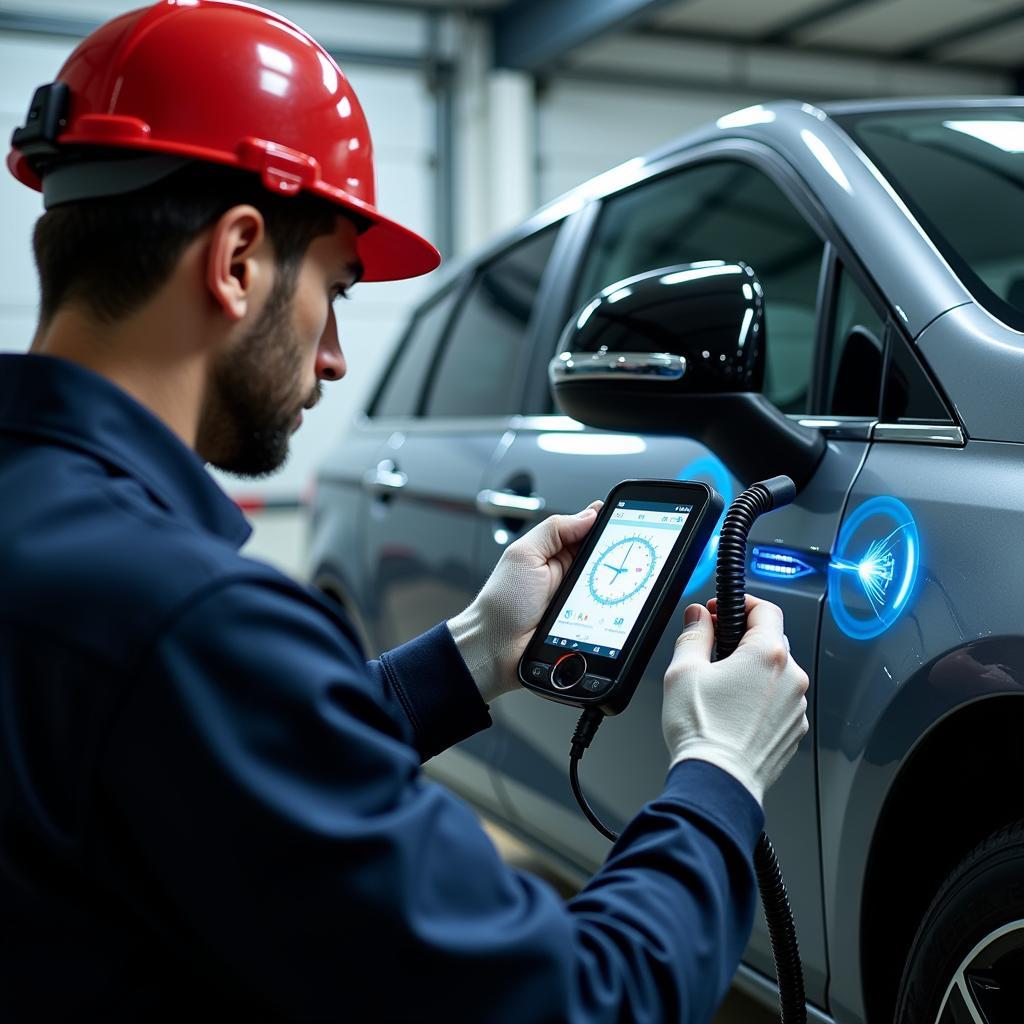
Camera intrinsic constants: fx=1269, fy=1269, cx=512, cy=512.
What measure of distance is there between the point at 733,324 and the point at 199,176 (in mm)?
625

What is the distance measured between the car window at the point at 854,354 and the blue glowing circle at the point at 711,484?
15 cm

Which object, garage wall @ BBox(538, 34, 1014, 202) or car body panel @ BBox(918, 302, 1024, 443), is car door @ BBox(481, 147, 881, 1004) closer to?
car body panel @ BBox(918, 302, 1024, 443)

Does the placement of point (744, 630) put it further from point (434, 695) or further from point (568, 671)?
point (434, 695)

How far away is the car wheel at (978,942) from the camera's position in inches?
46.1

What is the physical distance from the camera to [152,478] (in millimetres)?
847

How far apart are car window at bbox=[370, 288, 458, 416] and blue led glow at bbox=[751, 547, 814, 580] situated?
5.41 ft

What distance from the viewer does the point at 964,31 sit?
9.07 m

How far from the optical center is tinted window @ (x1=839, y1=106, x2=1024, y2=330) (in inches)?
63.3

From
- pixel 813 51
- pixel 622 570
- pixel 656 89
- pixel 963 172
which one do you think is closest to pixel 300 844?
pixel 622 570

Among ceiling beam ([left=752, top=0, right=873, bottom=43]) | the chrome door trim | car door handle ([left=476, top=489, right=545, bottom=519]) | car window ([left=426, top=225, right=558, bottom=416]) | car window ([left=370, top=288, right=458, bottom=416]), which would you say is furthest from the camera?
ceiling beam ([left=752, top=0, right=873, bottom=43])

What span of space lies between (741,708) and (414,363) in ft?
7.69

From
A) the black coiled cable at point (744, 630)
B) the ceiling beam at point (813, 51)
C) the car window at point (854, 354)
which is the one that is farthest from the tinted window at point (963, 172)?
the ceiling beam at point (813, 51)

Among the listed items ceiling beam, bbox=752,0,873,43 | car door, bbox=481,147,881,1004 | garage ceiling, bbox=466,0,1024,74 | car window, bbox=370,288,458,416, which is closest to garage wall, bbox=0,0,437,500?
garage ceiling, bbox=466,0,1024,74

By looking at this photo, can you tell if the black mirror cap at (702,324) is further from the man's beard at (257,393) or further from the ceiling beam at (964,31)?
the ceiling beam at (964,31)
